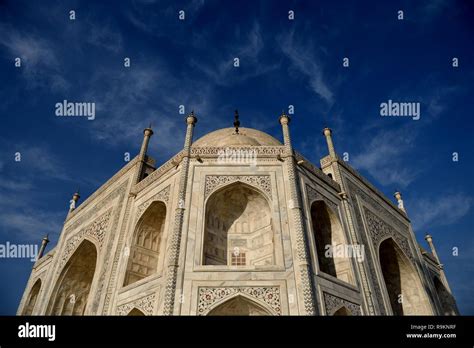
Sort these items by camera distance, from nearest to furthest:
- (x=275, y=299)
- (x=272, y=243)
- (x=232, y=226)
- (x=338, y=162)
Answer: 1. (x=275, y=299)
2. (x=272, y=243)
3. (x=232, y=226)
4. (x=338, y=162)

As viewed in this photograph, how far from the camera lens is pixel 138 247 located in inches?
535

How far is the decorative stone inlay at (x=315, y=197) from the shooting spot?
1319cm

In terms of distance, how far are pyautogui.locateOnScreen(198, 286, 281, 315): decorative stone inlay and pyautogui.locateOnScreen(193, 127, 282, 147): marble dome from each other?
838 centimetres

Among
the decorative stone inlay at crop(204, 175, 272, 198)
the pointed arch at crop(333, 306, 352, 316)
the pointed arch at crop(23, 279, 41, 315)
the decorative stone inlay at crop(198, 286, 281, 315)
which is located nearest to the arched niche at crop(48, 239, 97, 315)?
the pointed arch at crop(23, 279, 41, 315)

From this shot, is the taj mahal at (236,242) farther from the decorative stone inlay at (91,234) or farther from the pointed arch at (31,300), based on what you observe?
the pointed arch at (31,300)

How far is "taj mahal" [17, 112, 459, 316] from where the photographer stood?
33.7 feet

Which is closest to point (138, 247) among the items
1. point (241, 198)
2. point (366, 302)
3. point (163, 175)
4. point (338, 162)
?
point (163, 175)

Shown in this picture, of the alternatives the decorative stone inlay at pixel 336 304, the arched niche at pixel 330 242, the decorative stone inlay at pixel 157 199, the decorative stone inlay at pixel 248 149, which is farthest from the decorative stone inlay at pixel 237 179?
the decorative stone inlay at pixel 336 304

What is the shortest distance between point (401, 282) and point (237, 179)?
38.2 feet

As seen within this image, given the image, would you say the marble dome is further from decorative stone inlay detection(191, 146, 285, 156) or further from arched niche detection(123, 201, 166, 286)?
arched niche detection(123, 201, 166, 286)

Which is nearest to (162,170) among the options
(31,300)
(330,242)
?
(330,242)

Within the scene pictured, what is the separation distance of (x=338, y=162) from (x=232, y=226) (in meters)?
6.74

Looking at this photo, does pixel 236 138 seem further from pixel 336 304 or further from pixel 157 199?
pixel 336 304
